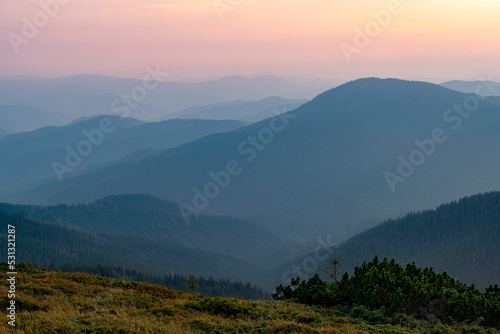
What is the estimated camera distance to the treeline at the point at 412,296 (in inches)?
1108

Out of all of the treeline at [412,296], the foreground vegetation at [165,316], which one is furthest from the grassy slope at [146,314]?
the treeline at [412,296]

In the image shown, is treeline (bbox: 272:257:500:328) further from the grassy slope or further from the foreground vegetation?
the grassy slope

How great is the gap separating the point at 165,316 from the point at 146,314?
129cm

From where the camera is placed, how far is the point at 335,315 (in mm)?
28547

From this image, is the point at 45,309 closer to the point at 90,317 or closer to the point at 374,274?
the point at 90,317

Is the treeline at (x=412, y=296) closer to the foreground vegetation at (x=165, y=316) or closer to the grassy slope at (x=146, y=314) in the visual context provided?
the foreground vegetation at (x=165, y=316)

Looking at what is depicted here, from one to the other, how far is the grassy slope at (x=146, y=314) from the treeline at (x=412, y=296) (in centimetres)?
258

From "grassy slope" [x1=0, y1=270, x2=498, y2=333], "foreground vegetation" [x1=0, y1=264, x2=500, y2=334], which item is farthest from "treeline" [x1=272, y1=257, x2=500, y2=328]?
"grassy slope" [x1=0, y1=270, x2=498, y2=333]

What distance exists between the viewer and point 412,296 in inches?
1174

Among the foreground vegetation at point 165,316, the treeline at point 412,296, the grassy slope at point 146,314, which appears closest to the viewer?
the grassy slope at point 146,314

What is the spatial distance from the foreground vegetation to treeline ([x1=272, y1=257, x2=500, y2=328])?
5.09 ft

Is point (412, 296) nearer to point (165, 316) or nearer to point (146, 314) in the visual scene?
point (165, 316)

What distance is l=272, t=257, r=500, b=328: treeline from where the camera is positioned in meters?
28.1

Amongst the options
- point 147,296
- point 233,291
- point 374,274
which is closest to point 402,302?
point 374,274
